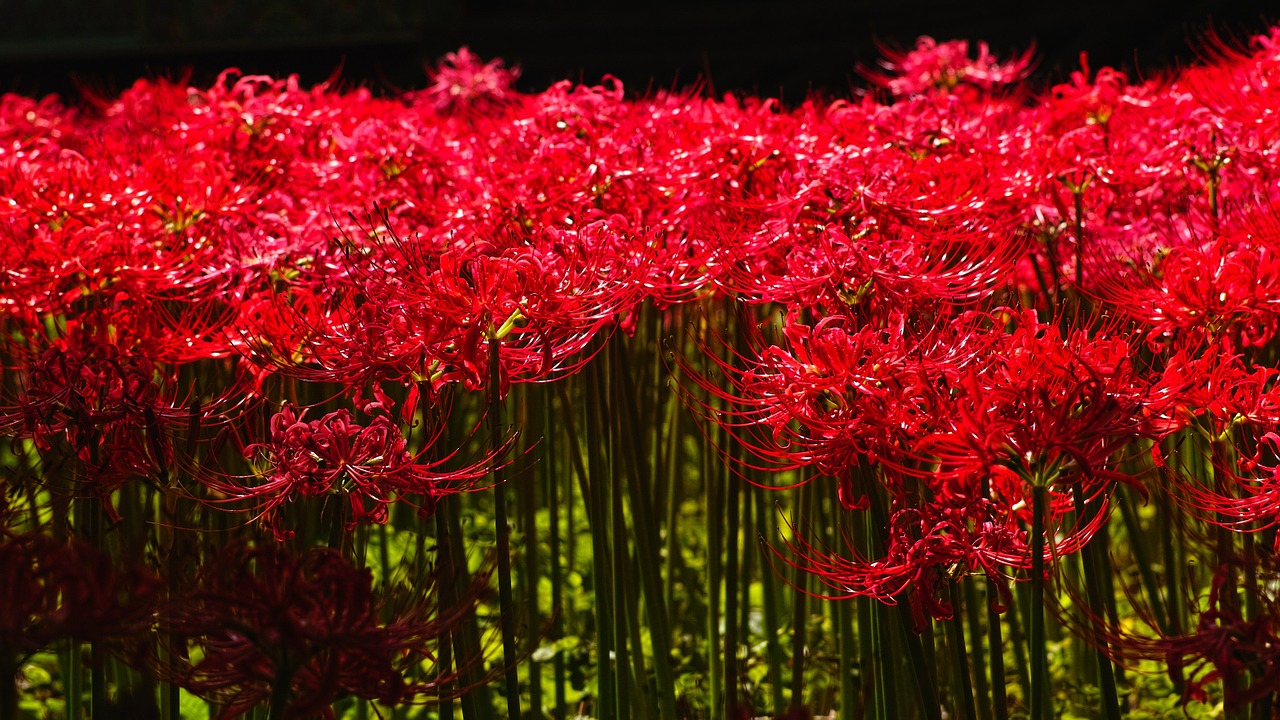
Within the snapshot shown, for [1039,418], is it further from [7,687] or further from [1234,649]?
[7,687]

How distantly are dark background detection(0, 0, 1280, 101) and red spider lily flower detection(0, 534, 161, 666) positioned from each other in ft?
17.6

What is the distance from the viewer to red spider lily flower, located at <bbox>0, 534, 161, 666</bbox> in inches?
40.6

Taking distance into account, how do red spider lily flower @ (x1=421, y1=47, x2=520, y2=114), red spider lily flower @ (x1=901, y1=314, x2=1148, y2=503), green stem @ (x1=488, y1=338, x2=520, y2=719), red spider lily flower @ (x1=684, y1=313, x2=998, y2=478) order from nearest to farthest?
red spider lily flower @ (x1=901, y1=314, x2=1148, y2=503)
red spider lily flower @ (x1=684, y1=313, x2=998, y2=478)
green stem @ (x1=488, y1=338, x2=520, y2=719)
red spider lily flower @ (x1=421, y1=47, x2=520, y2=114)

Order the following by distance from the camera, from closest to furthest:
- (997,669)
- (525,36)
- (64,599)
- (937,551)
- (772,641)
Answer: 1. (64,599)
2. (937,551)
3. (997,669)
4. (772,641)
5. (525,36)

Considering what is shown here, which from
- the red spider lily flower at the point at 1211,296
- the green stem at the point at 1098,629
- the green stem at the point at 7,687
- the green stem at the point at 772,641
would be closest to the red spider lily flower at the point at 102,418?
the green stem at the point at 7,687

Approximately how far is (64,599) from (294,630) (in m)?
0.19

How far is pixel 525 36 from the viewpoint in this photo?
22.6 feet

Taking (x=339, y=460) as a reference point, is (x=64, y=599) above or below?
below

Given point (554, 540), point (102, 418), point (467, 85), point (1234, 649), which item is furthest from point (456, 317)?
point (467, 85)

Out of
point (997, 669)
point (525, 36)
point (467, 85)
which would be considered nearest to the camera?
point (997, 669)

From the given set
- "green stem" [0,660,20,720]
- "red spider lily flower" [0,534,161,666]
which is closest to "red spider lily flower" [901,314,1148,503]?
"red spider lily flower" [0,534,161,666]

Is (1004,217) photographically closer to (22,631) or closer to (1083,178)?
(1083,178)

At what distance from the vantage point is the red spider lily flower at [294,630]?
1091 mm

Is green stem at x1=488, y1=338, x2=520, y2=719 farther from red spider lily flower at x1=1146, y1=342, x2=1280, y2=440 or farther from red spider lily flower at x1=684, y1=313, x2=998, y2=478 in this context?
red spider lily flower at x1=1146, y1=342, x2=1280, y2=440
